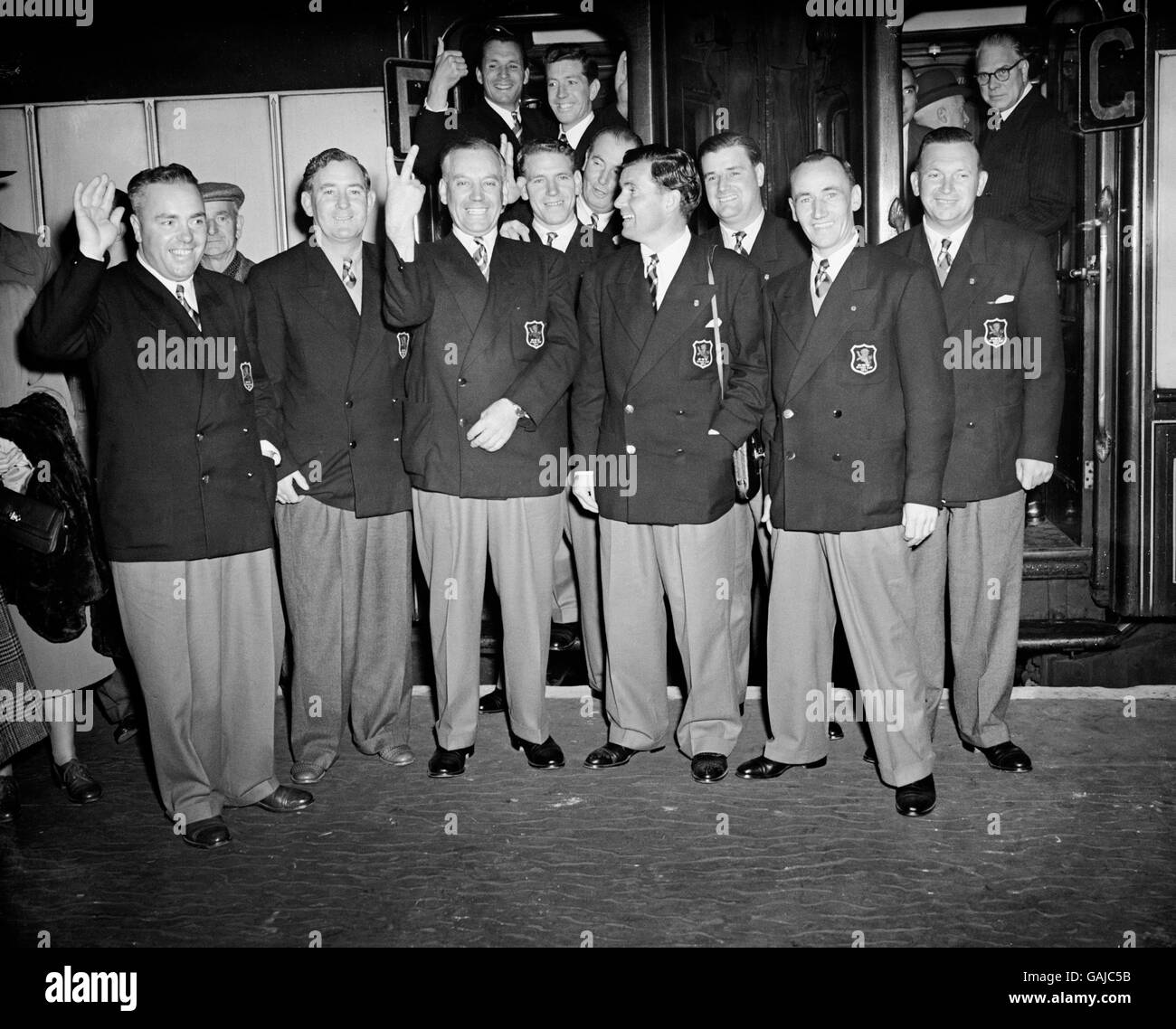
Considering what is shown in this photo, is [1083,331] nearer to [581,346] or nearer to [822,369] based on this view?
[822,369]

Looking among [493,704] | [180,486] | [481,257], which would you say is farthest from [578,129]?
[180,486]

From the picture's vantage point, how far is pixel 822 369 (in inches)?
135

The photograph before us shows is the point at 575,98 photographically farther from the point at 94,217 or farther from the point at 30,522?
the point at 30,522

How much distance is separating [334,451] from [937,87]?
4515 millimetres

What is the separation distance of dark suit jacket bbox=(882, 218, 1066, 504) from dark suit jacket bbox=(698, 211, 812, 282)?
483mm

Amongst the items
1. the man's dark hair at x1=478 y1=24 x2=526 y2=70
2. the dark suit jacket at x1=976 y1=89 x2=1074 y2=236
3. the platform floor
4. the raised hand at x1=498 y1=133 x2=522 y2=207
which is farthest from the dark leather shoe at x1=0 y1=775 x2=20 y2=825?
the dark suit jacket at x1=976 y1=89 x2=1074 y2=236

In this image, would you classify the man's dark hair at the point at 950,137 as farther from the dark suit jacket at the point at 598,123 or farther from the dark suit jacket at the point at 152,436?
the dark suit jacket at the point at 152,436

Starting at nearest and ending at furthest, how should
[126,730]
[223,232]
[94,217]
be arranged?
1. [94,217]
2. [126,730]
3. [223,232]

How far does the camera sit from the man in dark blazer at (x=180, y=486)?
327cm

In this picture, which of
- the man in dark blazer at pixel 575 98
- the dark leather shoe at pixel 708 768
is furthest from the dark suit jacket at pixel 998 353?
the man in dark blazer at pixel 575 98

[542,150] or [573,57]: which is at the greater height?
[573,57]

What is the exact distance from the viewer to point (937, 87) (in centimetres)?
640

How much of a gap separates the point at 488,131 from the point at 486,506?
2078 millimetres

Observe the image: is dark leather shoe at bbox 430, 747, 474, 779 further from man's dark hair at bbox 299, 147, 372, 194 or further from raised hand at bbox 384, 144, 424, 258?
man's dark hair at bbox 299, 147, 372, 194
